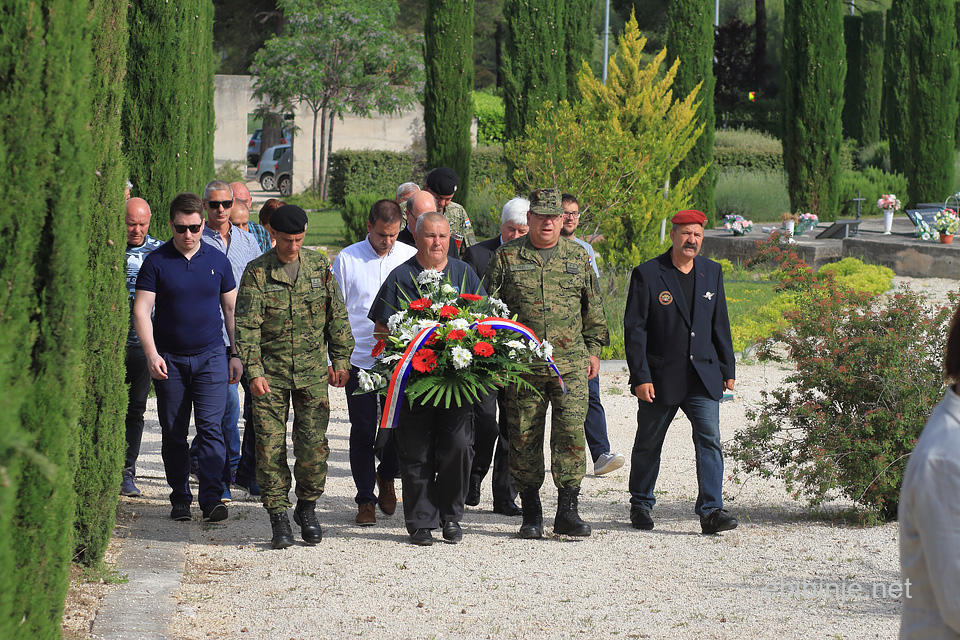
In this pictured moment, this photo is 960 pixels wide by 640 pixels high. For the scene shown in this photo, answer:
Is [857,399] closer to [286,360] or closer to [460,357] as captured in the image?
[460,357]

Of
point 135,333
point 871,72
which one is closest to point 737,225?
point 135,333

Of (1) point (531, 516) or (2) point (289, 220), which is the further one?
(1) point (531, 516)

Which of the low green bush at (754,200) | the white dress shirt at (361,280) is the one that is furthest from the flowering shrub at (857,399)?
the low green bush at (754,200)

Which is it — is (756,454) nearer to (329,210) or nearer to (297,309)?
(297,309)

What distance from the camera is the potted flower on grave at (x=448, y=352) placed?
5.73 metres

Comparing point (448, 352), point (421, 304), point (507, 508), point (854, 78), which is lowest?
point (507, 508)

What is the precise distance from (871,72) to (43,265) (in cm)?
3988

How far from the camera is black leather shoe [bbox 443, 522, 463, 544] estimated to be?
242 inches

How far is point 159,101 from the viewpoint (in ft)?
32.7

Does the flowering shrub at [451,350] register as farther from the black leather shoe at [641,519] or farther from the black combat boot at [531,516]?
the black leather shoe at [641,519]

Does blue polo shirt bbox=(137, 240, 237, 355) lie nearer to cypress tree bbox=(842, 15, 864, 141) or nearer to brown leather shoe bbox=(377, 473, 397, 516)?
brown leather shoe bbox=(377, 473, 397, 516)

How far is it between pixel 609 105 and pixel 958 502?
40.7 feet

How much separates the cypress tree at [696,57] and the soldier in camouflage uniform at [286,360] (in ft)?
61.7

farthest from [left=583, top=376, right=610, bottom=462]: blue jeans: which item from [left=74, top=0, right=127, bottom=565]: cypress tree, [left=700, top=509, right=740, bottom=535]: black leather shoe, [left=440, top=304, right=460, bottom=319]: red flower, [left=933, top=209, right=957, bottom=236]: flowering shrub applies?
[left=933, top=209, right=957, bottom=236]: flowering shrub
